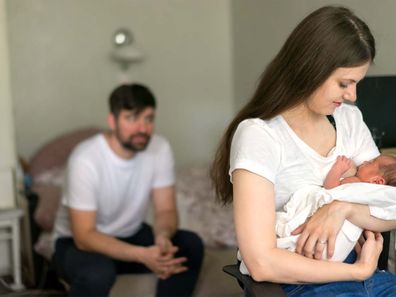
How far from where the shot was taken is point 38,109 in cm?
371

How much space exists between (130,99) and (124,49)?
1207 mm

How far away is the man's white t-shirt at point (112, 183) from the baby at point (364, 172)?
3.98ft

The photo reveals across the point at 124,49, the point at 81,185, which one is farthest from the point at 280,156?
the point at 124,49

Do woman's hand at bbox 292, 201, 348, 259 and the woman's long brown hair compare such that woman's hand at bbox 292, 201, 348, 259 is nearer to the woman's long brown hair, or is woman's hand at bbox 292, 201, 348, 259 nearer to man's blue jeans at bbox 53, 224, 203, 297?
the woman's long brown hair

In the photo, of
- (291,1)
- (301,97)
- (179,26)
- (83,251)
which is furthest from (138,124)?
(179,26)

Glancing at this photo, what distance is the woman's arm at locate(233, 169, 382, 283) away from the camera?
1.38m

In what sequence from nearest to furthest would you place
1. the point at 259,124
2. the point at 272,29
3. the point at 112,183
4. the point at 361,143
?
the point at 259,124, the point at 361,143, the point at 112,183, the point at 272,29

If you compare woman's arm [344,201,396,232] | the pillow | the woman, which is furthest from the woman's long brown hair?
the pillow

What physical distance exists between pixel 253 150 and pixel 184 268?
1128 mm

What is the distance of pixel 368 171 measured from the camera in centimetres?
155

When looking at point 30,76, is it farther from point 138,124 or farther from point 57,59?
point 138,124

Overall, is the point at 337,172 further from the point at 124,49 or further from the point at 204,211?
the point at 124,49

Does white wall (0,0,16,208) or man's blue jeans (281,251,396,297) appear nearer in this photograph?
man's blue jeans (281,251,396,297)

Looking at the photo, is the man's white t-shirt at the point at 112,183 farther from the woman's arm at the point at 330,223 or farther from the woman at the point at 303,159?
the woman's arm at the point at 330,223
